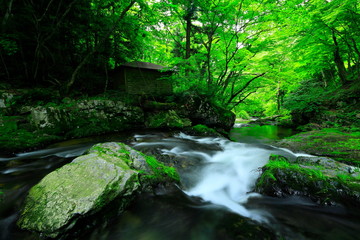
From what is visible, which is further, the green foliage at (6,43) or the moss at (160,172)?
the green foliage at (6,43)

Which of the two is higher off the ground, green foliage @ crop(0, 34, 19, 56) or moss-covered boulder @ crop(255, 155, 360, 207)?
green foliage @ crop(0, 34, 19, 56)

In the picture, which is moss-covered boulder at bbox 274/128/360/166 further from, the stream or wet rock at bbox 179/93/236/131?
wet rock at bbox 179/93/236/131

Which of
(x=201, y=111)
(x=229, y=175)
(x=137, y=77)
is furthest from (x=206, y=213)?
(x=137, y=77)

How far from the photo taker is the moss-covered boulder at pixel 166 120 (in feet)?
31.0

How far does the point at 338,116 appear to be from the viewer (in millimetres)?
8562

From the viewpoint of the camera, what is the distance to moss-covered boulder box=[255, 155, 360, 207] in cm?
266

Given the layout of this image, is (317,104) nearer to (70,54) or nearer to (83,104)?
(83,104)

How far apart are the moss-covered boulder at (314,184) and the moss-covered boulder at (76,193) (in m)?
2.49

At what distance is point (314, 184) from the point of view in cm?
282

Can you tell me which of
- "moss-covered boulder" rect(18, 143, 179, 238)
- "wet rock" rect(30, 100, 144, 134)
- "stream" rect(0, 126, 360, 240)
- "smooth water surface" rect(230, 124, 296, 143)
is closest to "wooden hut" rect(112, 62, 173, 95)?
"wet rock" rect(30, 100, 144, 134)

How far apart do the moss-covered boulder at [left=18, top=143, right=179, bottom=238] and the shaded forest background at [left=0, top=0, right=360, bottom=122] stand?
7555mm

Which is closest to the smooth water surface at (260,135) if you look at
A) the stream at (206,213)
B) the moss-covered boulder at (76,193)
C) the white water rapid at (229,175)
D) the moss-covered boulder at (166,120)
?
the moss-covered boulder at (166,120)

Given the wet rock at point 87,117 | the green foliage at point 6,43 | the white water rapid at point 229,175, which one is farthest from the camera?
the green foliage at point 6,43

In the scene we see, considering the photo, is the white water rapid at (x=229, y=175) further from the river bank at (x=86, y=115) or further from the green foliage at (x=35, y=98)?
the green foliage at (x=35, y=98)
